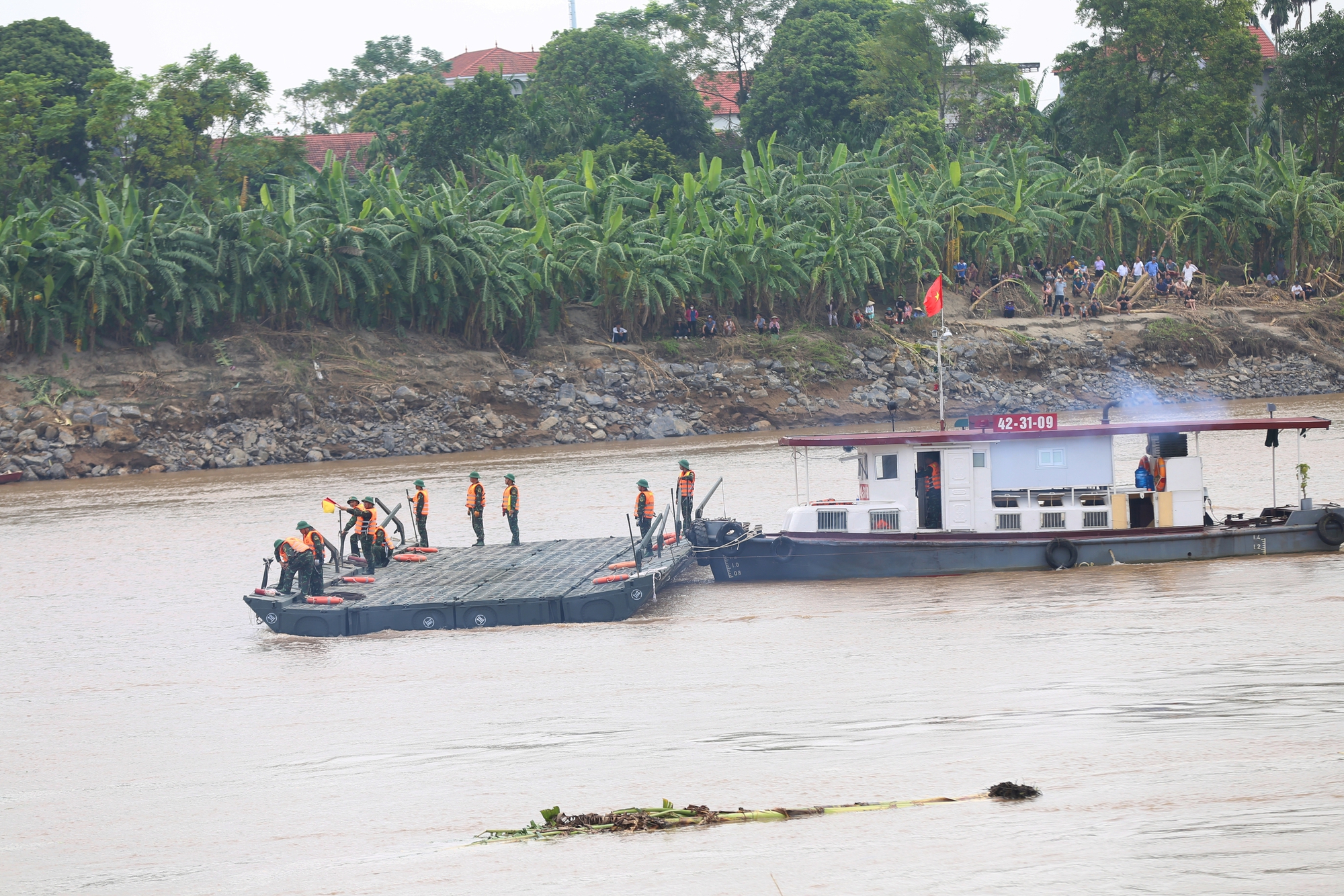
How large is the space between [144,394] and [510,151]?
20.6 metres

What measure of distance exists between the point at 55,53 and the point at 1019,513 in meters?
47.9

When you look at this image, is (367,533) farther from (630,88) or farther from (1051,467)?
(630,88)

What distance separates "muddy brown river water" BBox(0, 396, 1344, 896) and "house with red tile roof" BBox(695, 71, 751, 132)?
181 feet

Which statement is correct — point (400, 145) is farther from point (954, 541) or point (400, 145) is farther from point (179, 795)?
point (179, 795)

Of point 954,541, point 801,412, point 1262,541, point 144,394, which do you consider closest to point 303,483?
point 144,394

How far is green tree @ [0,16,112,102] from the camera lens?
174ft

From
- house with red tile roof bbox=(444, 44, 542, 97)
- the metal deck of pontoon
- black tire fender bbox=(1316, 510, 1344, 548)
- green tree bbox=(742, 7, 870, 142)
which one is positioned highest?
house with red tile roof bbox=(444, 44, 542, 97)

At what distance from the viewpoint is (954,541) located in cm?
1891

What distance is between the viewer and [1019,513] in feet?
62.6

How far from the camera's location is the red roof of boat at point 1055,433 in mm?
→ 18594

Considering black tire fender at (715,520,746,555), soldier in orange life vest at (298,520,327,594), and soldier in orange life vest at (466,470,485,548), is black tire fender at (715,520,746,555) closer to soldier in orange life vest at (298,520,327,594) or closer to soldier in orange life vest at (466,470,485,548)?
soldier in orange life vest at (466,470,485,548)

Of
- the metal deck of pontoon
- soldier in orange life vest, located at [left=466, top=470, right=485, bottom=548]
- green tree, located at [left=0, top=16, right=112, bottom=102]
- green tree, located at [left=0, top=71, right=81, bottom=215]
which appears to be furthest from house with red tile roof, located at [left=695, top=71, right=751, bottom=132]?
the metal deck of pontoon

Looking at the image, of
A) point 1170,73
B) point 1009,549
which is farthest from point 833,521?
point 1170,73

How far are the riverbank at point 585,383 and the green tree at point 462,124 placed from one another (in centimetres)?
1171
